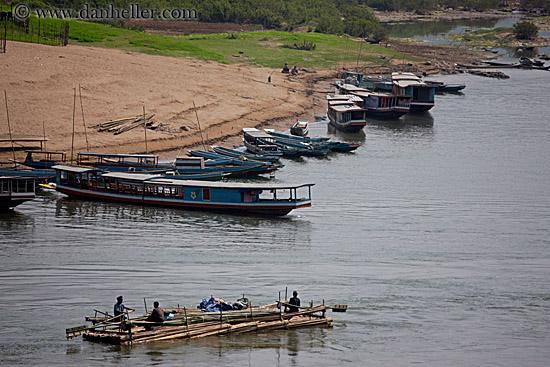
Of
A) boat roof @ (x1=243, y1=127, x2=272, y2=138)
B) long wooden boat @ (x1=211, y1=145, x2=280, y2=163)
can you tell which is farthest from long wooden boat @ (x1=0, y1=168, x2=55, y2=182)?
boat roof @ (x1=243, y1=127, x2=272, y2=138)

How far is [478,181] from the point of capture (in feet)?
152

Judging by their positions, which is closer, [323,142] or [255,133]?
[255,133]

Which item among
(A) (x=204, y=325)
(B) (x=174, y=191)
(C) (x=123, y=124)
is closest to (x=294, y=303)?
(A) (x=204, y=325)

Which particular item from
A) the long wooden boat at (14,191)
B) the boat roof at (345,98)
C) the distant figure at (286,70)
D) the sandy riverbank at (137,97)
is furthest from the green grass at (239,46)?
the long wooden boat at (14,191)

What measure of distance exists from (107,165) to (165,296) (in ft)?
56.4

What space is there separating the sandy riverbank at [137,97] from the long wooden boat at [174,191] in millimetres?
5885

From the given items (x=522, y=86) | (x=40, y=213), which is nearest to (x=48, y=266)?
(x=40, y=213)

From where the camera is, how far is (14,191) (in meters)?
36.8

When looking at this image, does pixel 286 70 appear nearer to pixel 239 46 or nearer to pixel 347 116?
pixel 239 46

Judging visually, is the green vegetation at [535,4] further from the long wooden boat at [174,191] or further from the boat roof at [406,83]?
the long wooden boat at [174,191]

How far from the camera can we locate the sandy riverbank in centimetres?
4897

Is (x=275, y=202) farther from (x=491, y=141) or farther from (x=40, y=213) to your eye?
(x=491, y=141)

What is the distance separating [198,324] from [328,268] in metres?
8.69

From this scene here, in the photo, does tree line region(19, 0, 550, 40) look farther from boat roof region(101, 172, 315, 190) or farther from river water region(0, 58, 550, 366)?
river water region(0, 58, 550, 366)
